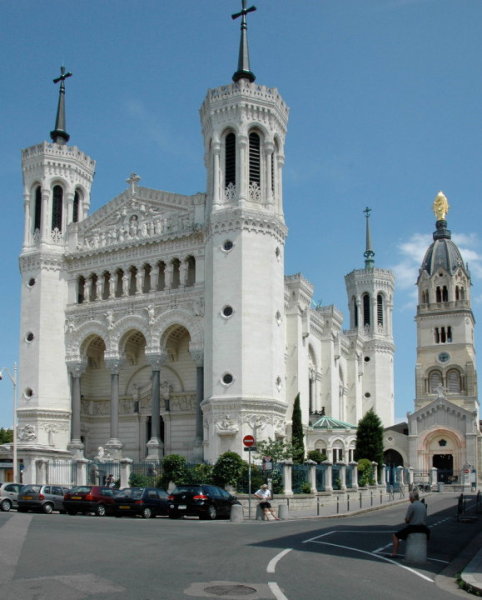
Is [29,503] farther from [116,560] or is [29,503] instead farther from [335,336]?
[335,336]

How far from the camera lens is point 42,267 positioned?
184 feet

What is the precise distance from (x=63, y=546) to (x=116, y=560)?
2789 mm

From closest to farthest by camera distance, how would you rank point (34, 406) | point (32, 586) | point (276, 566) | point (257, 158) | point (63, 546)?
point (32, 586), point (276, 566), point (63, 546), point (257, 158), point (34, 406)

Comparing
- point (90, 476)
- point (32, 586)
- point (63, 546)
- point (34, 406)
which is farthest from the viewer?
point (34, 406)

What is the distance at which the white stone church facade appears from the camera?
47688mm

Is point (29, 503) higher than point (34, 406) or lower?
lower

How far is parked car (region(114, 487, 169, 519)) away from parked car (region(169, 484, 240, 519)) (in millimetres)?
663

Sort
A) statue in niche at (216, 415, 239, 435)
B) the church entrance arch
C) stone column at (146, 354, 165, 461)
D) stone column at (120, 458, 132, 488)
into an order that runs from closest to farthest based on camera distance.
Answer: stone column at (120, 458, 132, 488) → statue in niche at (216, 415, 239, 435) → stone column at (146, 354, 165, 461) → the church entrance arch

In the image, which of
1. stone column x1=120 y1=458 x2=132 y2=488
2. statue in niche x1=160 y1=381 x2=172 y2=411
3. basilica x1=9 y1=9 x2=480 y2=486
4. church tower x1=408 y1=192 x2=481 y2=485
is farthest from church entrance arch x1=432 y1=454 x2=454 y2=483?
stone column x1=120 y1=458 x2=132 y2=488

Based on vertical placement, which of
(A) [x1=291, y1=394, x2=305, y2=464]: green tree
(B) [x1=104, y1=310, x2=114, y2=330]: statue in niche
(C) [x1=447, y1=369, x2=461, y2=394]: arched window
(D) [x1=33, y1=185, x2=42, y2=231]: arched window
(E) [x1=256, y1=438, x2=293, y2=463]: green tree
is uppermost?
(D) [x1=33, y1=185, x2=42, y2=231]: arched window

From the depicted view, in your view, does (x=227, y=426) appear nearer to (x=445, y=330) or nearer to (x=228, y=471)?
(x=228, y=471)

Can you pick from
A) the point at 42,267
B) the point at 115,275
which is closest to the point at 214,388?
the point at 115,275

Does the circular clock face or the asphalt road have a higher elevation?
the circular clock face

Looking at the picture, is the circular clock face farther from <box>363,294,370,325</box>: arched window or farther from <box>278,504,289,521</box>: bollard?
<box>278,504,289,521</box>: bollard
